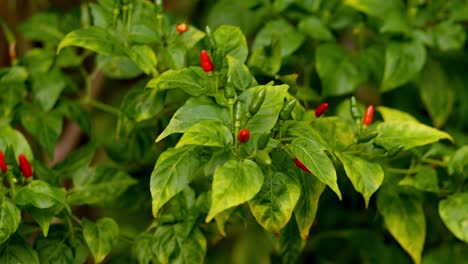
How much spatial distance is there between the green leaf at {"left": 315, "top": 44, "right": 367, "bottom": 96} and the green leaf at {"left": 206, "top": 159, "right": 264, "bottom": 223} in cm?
58

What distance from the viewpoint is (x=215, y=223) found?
54.2 inches

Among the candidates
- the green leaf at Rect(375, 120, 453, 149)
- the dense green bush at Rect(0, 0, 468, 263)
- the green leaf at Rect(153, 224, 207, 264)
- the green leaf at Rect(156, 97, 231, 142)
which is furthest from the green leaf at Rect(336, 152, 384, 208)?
the green leaf at Rect(153, 224, 207, 264)

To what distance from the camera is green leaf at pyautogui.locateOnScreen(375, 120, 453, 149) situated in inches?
49.8

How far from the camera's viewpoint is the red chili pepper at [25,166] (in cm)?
122

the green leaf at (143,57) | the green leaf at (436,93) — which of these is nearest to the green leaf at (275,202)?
the green leaf at (143,57)

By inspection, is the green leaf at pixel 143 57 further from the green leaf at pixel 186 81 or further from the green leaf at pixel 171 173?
the green leaf at pixel 171 173

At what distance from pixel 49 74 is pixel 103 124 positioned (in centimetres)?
95

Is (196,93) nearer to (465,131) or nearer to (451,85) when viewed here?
(451,85)

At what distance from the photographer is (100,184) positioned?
140 cm

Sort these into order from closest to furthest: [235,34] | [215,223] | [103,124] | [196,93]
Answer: [196,93], [235,34], [215,223], [103,124]

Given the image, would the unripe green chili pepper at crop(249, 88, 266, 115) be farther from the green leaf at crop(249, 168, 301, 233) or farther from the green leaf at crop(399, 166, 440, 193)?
the green leaf at crop(399, 166, 440, 193)

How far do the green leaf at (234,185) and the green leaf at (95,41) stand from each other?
0.39 meters

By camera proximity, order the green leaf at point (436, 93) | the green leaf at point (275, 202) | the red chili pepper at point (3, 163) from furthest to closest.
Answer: the green leaf at point (436, 93) < the red chili pepper at point (3, 163) < the green leaf at point (275, 202)

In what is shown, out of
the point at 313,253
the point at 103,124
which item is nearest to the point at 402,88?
the point at 313,253
